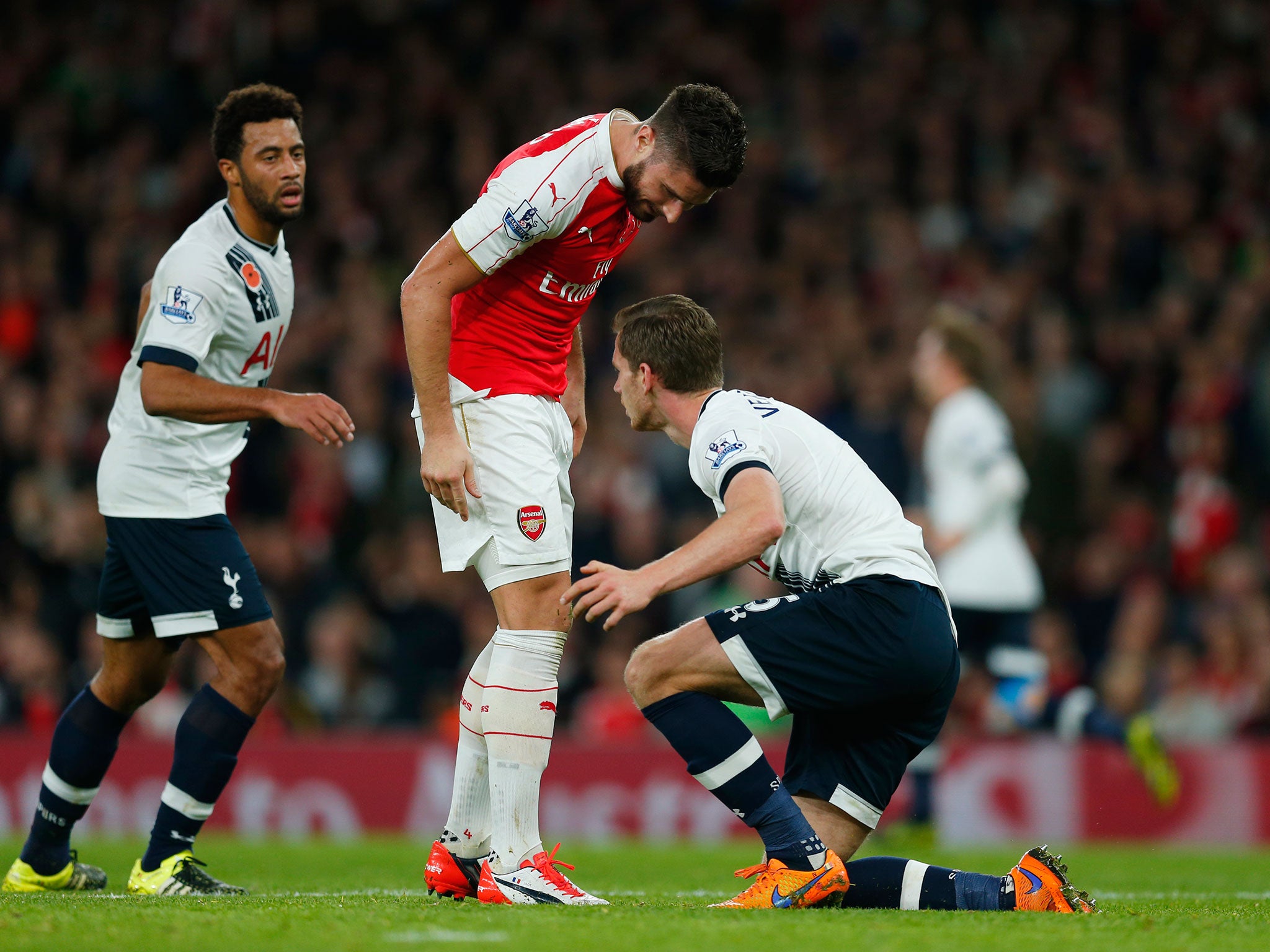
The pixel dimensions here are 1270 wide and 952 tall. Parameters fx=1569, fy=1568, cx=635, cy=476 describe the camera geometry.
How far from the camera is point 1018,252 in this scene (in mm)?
12562

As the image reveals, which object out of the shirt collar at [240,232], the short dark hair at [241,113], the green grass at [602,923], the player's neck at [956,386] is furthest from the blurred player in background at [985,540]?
the short dark hair at [241,113]

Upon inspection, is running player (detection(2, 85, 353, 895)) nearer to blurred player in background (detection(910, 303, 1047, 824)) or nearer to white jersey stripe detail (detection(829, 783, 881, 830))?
white jersey stripe detail (detection(829, 783, 881, 830))

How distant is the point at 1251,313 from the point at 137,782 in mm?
8332

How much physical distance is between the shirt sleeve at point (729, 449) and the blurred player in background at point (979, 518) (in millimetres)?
3486

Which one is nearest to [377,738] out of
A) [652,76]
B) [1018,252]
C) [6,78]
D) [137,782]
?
[137,782]

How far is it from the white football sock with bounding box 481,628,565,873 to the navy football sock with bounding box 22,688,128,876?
5.36 feet

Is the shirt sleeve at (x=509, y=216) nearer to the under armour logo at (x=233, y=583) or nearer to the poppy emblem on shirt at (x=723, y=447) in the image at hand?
the poppy emblem on shirt at (x=723, y=447)

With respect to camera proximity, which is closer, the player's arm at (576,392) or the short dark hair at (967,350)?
the player's arm at (576,392)

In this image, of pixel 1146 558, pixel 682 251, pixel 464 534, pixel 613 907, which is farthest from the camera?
pixel 682 251

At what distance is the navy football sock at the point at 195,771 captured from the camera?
5199mm

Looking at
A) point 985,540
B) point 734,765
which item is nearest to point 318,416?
point 734,765

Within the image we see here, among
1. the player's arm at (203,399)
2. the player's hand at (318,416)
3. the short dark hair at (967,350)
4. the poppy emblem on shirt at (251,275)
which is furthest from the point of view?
the short dark hair at (967,350)

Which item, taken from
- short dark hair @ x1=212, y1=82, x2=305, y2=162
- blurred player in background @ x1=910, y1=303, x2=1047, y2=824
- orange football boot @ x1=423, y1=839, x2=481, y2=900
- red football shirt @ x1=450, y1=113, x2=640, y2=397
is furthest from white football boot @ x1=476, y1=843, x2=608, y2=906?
blurred player in background @ x1=910, y1=303, x2=1047, y2=824

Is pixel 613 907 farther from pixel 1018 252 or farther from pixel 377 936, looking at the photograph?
pixel 1018 252
